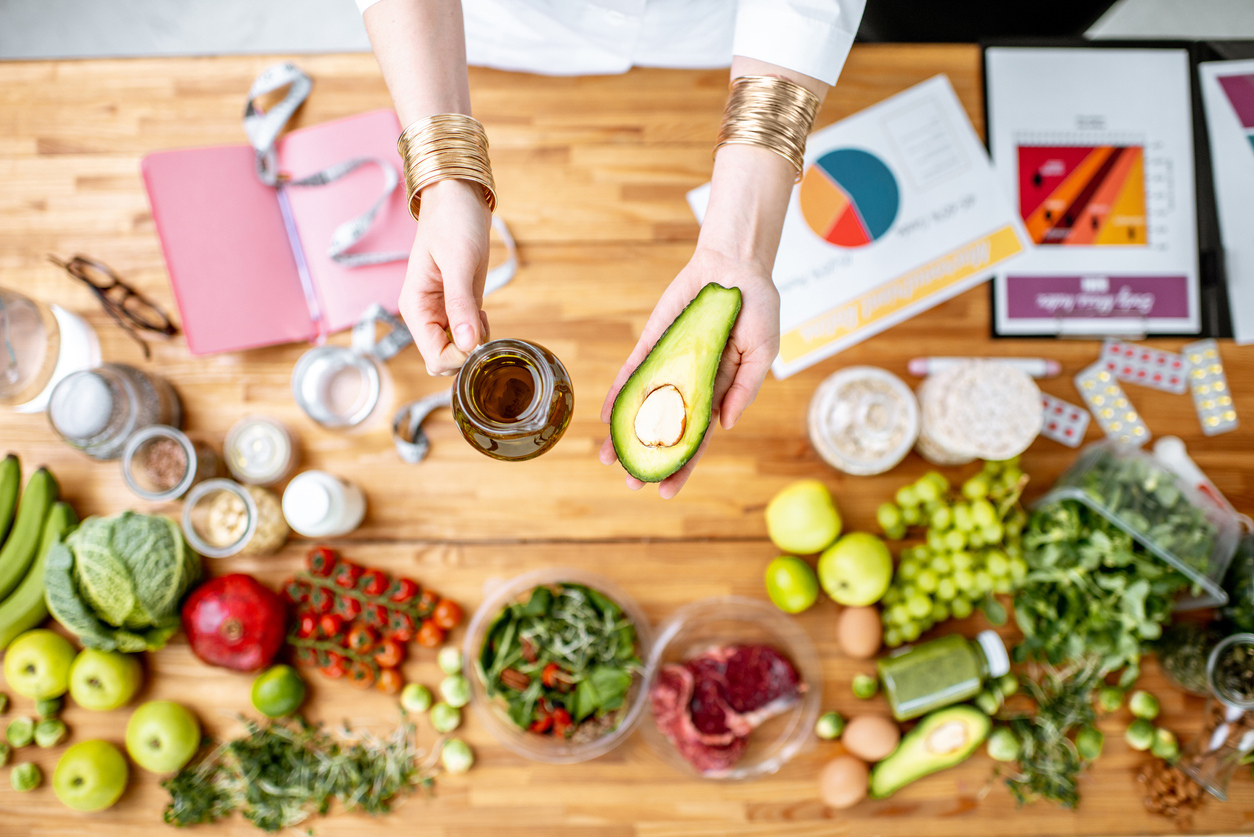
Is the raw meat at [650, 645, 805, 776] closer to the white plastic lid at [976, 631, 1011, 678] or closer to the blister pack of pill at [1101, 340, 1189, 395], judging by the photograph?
the white plastic lid at [976, 631, 1011, 678]

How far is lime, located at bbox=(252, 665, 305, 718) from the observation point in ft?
3.81

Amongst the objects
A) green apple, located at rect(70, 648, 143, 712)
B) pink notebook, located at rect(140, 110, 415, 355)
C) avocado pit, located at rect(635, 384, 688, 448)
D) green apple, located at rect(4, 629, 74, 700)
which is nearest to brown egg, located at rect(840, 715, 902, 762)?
avocado pit, located at rect(635, 384, 688, 448)

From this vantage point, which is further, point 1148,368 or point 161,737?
point 1148,368

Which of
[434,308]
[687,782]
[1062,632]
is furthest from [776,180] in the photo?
[687,782]

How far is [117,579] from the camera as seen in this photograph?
1097 millimetres

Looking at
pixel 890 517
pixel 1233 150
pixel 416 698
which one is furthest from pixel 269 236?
pixel 1233 150

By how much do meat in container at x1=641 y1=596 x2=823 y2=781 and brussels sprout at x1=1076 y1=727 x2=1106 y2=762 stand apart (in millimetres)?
437

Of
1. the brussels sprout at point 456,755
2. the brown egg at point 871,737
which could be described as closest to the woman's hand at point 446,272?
the brussels sprout at point 456,755

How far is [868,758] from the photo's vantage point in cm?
121

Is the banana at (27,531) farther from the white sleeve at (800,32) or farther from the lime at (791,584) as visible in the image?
the lime at (791,584)

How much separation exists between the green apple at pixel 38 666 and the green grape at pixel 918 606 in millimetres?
1418

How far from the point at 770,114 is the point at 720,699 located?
90cm

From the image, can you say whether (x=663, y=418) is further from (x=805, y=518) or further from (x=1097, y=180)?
(x=1097, y=180)

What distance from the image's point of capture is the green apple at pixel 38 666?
117 cm
